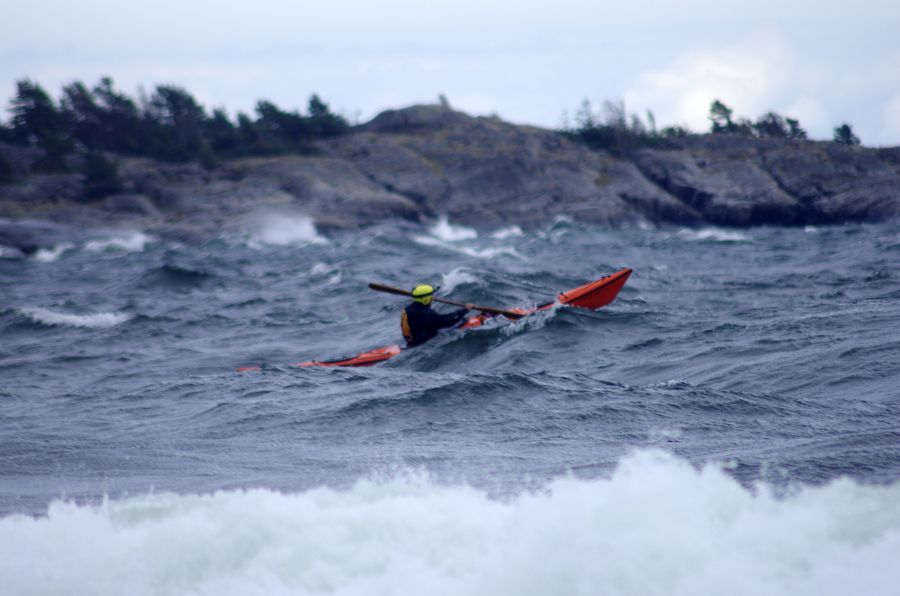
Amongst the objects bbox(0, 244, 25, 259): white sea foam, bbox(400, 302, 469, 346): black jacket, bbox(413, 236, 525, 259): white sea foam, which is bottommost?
bbox(400, 302, 469, 346): black jacket

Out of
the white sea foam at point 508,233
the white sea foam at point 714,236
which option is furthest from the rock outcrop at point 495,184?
the white sea foam at point 714,236

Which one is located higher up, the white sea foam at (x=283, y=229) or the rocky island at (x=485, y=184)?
the rocky island at (x=485, y=184)

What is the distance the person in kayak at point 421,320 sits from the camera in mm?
11172

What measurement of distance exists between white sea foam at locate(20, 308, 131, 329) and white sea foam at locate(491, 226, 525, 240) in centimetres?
2349

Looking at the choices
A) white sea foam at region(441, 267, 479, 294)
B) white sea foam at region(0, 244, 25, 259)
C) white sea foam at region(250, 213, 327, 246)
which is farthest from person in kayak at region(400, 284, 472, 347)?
white sea foam at region(250, 213, 327, 246)

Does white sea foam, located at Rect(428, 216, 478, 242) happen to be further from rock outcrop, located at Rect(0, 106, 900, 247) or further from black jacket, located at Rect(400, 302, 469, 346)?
black jacket, located at Rect(400, 302, 469, 346)

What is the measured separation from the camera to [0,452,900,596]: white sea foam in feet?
13.3

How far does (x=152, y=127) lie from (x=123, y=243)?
14.0 metres

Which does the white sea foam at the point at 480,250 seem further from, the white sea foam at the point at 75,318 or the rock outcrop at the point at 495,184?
the white sea foam at the point at 75,318

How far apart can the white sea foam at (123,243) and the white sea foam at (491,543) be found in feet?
97.7

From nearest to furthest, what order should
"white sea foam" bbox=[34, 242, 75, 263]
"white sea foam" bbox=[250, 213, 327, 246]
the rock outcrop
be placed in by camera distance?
1. "white sea foam" bbox=[34, 242, 75, 263]
2. "white sea foam" bbox=[250, 213, 327, 246]
3. the rock outcrop

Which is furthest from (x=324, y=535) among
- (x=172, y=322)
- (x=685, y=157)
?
(x=685, y=157)

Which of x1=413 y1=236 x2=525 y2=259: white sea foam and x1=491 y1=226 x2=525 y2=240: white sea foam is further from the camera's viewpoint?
x1=491 y1=226 x2=525 y2=240: white sea foam

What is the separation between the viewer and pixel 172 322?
1523cm
